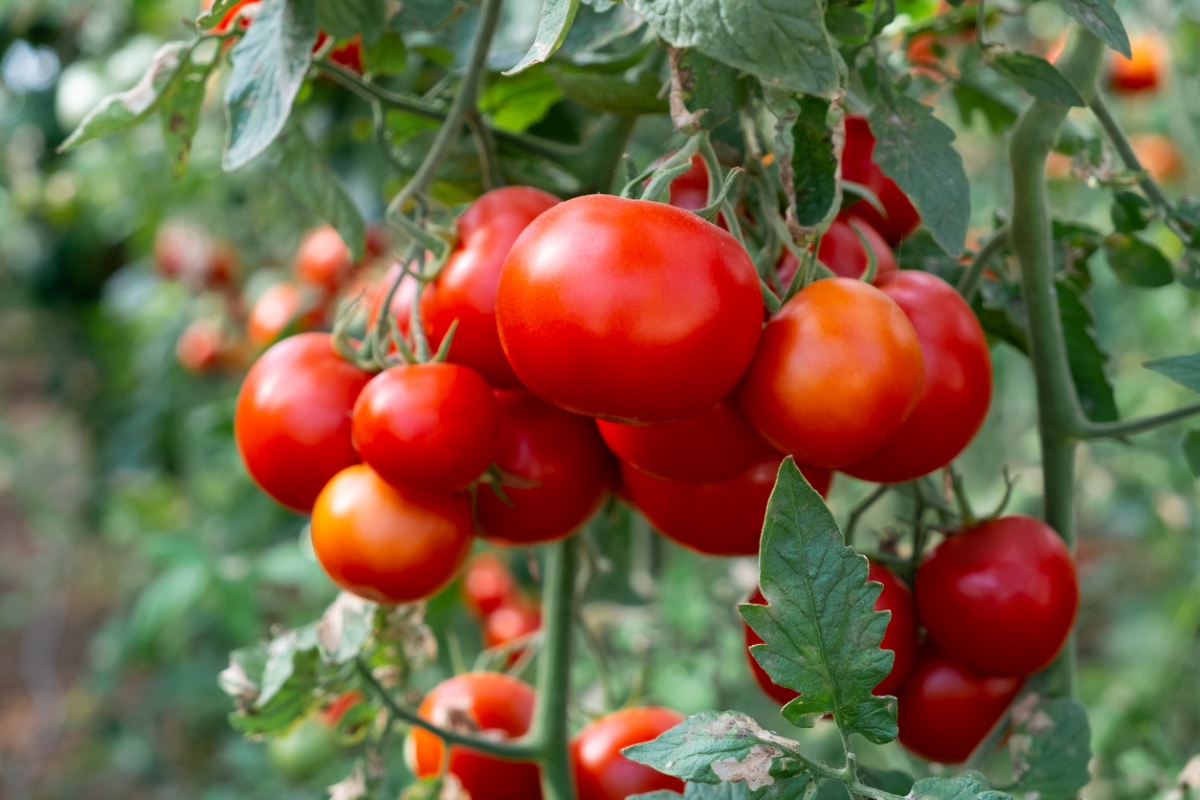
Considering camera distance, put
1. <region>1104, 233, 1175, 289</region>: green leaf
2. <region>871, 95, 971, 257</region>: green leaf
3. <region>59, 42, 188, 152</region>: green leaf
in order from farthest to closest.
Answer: <region>1104, 233, 1175, 289</region>: green leaf < <region>59, 42, 188, 152</region>: green leaf < <region>871, 95, 971, 257</region>: green leaf

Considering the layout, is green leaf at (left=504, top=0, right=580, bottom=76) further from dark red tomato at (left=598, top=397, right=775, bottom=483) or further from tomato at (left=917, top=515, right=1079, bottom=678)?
tomato at (left=917, top=515, right=1079, bottom=678)

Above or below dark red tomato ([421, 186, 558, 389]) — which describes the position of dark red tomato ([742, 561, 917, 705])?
below

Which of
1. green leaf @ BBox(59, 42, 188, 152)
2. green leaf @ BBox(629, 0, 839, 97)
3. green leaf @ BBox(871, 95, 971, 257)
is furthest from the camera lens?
green leaf @ BBox(59, 42, 188, 152)

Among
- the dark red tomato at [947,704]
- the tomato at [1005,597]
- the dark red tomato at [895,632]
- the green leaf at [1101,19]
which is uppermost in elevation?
the green leaf at [1101,19]

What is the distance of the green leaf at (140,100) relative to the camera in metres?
0.64

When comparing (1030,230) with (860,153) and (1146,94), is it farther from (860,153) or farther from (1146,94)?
(1146,94)

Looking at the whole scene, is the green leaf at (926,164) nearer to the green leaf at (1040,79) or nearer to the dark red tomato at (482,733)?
the green leaf at (1040,79)

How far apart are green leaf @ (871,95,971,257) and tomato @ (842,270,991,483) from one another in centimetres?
4

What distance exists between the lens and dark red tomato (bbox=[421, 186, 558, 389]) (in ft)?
1.90

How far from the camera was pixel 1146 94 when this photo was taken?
6.88ft

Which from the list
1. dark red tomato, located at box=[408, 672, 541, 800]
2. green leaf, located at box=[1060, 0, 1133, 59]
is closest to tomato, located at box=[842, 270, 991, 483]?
green leaf, located at box=[1060, 0, 1133, 59]

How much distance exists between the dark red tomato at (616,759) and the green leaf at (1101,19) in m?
0.51

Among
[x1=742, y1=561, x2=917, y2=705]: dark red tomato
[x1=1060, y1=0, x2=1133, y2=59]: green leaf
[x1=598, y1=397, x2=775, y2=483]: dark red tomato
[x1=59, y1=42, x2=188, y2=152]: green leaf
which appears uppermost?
[x1=1060, y1=0, x2=1133, y2=59]: green leaf

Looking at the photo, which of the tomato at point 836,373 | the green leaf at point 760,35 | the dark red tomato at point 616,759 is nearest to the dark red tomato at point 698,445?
the tomato at point 836,373
